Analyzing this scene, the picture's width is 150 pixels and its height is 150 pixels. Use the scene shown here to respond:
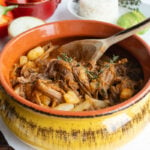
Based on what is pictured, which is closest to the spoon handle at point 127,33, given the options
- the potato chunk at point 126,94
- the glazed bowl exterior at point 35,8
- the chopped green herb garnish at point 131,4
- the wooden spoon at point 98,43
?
the wooden spoon at point 98,43

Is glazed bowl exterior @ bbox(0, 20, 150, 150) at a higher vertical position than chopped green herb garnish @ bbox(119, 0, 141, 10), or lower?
higher

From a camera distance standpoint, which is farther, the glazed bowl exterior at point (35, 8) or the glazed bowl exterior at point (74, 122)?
the glazed bowl exterior at point (35, 8)

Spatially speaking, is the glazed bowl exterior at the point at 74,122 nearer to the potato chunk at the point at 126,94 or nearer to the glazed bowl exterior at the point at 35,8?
the potato chunk at the point at 126,94

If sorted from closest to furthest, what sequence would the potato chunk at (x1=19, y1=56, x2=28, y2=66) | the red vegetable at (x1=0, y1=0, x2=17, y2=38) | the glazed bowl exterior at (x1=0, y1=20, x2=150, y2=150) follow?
1. the glazed bowl exterior at (x1=0, y1=20, x2=150, y2=150)
2. the potato chunk at (x1=19, y1=56, x2=28, y2=66)
3. the red vegetable at (x1=0, y1=0, x2=17, y2=38)

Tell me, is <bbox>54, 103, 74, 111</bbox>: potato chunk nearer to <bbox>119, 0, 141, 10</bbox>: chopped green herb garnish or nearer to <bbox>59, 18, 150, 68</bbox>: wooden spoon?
<bbox>59, 18, 150, 68</bbox>: wooden spoon

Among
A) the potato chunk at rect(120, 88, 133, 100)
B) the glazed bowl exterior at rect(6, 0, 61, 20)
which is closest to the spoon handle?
the potato chunk at rect(120, 88, 133, 100)

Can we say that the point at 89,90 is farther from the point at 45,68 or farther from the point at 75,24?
the point at 75,24

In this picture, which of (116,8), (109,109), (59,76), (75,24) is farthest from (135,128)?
(116,8)
